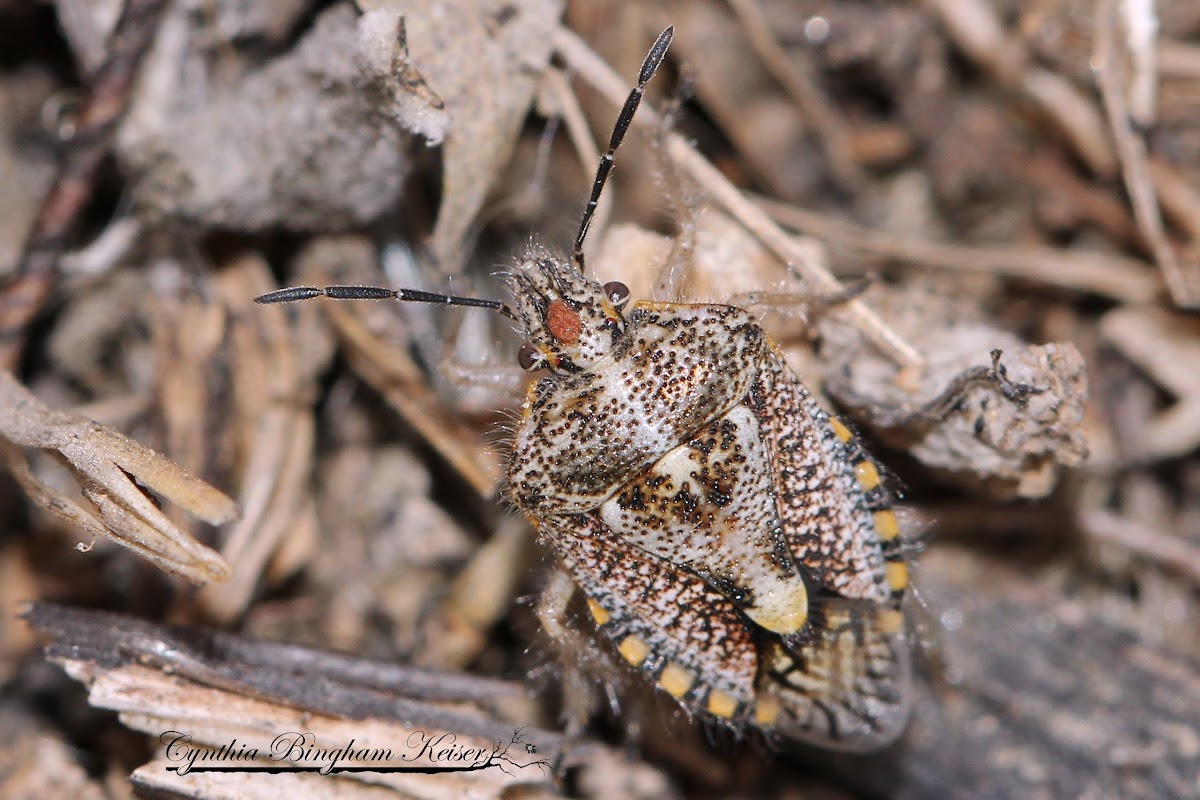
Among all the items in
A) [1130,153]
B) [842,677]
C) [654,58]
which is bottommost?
[842,677]

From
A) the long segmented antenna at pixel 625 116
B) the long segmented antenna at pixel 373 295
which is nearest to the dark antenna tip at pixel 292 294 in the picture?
the long segmented antenna at pixel 373 295

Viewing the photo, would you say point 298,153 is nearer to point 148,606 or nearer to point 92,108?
point 92,108

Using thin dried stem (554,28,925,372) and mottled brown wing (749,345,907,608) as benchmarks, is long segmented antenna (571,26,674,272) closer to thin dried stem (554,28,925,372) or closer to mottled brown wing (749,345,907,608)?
thin dried stem (554,28,925,372)

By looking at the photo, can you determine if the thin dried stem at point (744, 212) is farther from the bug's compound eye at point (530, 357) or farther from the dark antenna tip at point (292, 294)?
the dark antenna tip at point (292, 294)

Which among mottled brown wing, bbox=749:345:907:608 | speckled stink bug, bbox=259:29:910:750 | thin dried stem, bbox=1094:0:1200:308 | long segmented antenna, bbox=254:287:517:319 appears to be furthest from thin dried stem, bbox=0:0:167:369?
thin dried stem, bbox=1094:0:1200:308

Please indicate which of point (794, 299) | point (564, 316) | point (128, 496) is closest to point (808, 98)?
point (794, 299)

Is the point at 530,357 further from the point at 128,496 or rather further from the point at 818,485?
the point at 128,496
